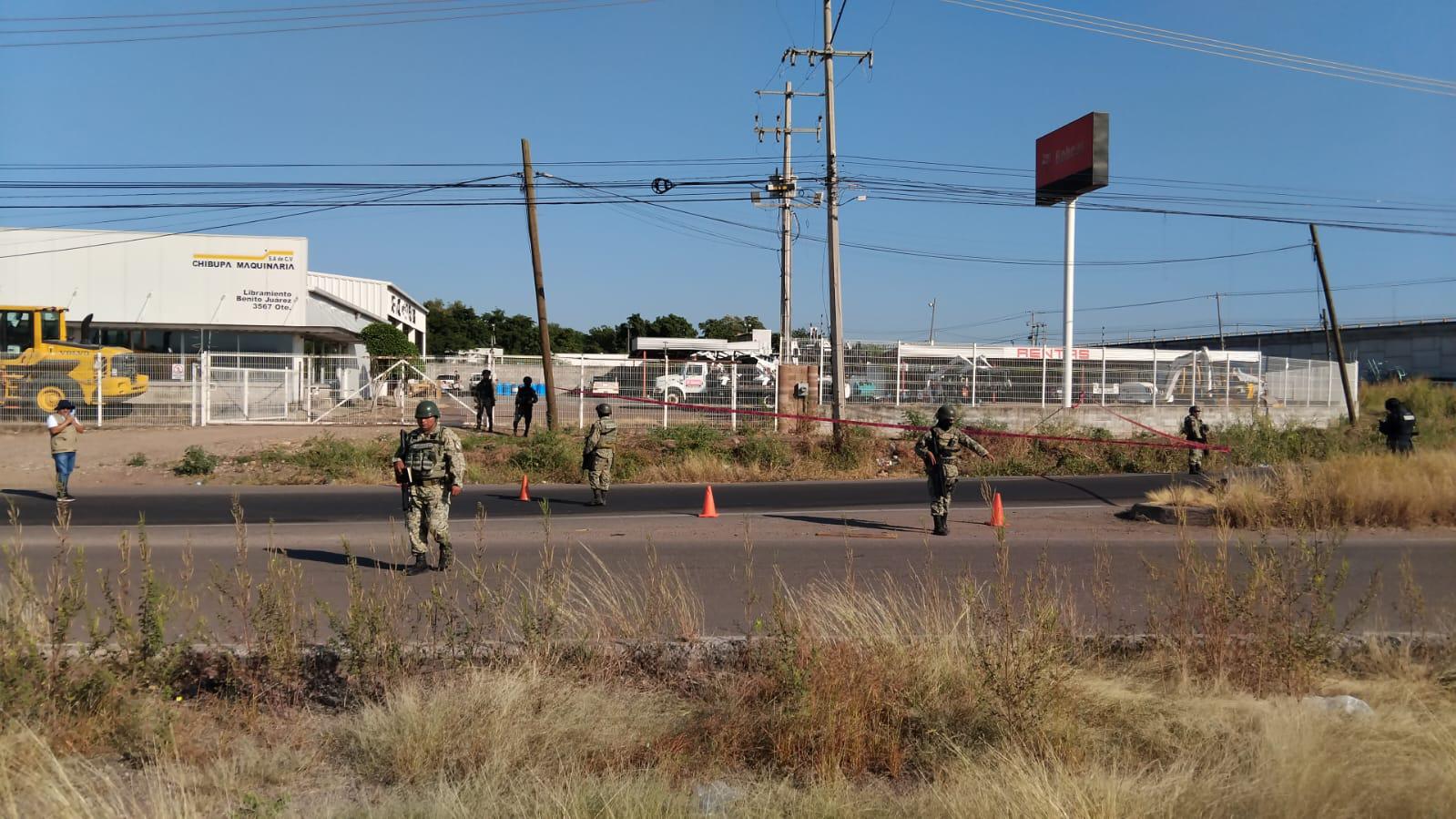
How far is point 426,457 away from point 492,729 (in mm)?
4865

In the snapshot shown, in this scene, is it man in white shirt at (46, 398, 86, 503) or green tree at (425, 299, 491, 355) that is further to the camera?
green tree at (425, 299, 491, 355)

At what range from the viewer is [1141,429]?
27.0m

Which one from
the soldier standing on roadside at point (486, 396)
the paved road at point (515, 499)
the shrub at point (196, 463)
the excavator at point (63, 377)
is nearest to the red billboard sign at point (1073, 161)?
the paved road at point (515, 499)

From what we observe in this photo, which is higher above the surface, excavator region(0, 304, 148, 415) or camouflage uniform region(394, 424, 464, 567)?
excavator region(0, 304, 148, 415)

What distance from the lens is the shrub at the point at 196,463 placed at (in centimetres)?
1862

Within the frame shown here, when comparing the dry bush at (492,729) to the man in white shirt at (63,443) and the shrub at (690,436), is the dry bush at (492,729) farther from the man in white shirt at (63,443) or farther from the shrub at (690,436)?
the shrub at (690,436)

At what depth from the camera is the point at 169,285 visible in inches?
1667

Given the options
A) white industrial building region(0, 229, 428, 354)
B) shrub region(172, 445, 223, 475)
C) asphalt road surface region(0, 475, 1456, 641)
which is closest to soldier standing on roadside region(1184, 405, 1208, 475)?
asphalt road surface region(0, 475, 1456, 641)

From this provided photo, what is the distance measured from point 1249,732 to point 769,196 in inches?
1268

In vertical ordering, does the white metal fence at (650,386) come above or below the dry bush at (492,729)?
above

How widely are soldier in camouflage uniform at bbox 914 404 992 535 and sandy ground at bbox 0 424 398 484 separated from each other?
1457 centimetres

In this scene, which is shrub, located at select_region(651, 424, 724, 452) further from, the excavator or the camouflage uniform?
the excavator

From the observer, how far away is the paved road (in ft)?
45.6

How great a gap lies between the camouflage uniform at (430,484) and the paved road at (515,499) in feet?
15.5
